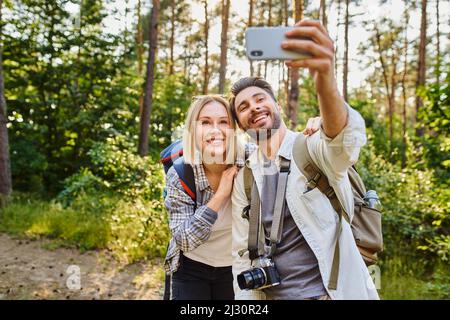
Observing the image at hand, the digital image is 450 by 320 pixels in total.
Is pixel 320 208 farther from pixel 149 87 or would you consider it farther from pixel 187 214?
pixel 149 87

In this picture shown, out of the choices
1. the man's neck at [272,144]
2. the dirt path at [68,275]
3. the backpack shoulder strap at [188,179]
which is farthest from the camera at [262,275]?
the dirt path at [68,275]

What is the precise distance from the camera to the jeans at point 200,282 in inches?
94.2

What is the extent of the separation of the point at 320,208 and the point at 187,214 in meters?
0.81

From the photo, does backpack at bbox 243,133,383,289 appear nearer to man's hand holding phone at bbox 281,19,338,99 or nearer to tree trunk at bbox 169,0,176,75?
man's hand holding phone at bbox 281,19,338,99

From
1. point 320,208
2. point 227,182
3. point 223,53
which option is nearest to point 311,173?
point 320,208

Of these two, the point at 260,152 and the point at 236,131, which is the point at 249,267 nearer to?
the point at 260,152

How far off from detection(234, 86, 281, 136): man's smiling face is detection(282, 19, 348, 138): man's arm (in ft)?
2.17

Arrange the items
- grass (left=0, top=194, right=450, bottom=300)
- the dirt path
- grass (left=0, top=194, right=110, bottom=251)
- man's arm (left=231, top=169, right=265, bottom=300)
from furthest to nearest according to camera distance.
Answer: grass (left=0, top=194, right=110, bottom=251) → grass (left=0, top=194, right=450, bottom=300) → the dirt path → man's arm (left=231, top=169, right=265, bottom=300)

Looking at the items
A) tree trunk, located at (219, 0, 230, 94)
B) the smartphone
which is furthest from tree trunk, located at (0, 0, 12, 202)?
the smartphone

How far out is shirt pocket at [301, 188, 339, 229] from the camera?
1684 mm

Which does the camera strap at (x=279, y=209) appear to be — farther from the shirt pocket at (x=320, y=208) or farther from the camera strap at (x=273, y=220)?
the shirt pocket at (x=320, y=208)

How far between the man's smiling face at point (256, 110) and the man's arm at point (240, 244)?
1.02 feet

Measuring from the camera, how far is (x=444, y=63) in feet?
13.6
